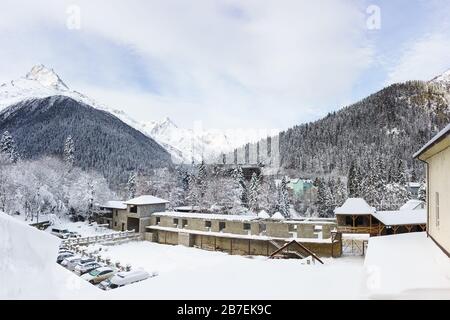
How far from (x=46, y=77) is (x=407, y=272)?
3093 inches

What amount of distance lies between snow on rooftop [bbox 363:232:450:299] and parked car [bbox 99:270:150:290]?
374 inches

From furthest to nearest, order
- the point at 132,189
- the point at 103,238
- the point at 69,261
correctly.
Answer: the point at 132,189 → the point at 103,238 → the point at 69,261

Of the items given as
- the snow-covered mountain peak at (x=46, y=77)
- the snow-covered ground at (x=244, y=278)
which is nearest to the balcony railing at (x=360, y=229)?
the snow-covered ground at (x=244, y=278)

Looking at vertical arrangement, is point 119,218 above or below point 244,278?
below

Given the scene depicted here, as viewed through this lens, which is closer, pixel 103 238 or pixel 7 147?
pixel 103 238

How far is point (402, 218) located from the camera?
18.0m

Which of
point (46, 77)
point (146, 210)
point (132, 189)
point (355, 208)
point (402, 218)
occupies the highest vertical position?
point (46, 77)

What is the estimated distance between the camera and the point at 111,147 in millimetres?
51750

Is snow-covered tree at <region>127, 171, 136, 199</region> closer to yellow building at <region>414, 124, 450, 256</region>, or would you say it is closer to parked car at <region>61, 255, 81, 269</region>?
parked car at <region>61, 255, 81, 269</region>

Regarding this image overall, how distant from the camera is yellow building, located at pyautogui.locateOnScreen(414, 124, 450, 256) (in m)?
4.77

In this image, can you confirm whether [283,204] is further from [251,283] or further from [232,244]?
[251,283]

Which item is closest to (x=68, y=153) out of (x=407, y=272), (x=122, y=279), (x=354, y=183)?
(x=122, y=279)
